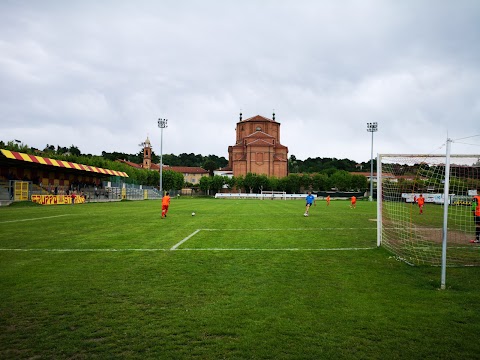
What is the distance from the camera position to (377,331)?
427cm

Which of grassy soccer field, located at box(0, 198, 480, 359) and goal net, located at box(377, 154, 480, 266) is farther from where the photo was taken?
goal net, located at box(377, 154, 480, 266)

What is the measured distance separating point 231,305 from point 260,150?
3635 inches

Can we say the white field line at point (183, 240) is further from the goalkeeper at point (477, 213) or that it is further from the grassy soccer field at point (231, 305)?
the goalkeeper at point (477, 213)

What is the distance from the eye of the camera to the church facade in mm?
96750

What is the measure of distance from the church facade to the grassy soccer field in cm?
8757

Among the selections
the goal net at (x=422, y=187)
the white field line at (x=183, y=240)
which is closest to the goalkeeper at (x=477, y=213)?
the goal net at (x=422, y=187)

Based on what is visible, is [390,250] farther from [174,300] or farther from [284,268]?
[174,300]

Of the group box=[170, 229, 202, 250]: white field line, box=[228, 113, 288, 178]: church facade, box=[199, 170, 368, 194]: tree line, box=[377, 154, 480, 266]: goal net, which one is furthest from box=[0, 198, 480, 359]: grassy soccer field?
box=[228, 113, 288, 178]: church facade

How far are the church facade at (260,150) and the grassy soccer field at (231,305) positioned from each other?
8757 cm

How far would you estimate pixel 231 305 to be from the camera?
5137 millimetres

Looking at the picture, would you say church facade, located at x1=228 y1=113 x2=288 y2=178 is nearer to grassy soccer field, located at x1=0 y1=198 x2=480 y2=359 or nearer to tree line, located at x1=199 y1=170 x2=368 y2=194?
tree line, located at x1=199 y1=170 x2=368 y2=194

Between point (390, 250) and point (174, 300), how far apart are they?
280 inches

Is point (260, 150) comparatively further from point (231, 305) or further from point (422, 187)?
point (231, 305)

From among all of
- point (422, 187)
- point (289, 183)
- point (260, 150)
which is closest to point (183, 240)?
point (422, 187)
